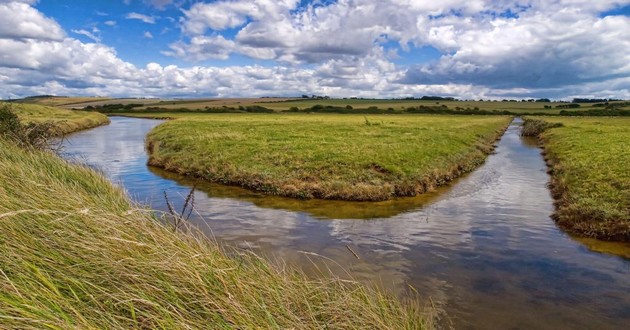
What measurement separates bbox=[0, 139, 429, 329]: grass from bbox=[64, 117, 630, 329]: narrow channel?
0.94m

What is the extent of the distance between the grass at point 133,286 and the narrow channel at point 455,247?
0.94m

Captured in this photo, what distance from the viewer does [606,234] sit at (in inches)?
630

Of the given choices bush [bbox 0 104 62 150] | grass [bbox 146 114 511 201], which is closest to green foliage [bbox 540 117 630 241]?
grass [bbox 146 114 511 201]

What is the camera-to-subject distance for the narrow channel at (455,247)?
410 inches

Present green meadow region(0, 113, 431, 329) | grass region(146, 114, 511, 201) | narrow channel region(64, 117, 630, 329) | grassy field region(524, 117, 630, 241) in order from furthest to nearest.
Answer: grass region(146, 114, 511, 201) < grassy field region(524, 117, 630, 241) < narrow channel region(64, 117, 630, 329) < green meadow region(0, 113, 431, 329)

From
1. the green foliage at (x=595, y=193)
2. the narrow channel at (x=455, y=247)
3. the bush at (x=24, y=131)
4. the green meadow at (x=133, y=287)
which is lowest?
the narrow channel at (x=455, y=247)

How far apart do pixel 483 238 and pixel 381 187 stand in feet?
24.6

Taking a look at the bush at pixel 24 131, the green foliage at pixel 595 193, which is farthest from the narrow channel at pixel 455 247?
the bush at pixel 24 131

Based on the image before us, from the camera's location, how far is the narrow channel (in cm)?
1041

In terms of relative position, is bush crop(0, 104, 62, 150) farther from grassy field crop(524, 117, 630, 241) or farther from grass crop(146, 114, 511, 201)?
grassy field crop(524, 117, 630, 241)

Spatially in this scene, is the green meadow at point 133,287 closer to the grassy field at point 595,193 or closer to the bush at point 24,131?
the grassy field at point 595,193

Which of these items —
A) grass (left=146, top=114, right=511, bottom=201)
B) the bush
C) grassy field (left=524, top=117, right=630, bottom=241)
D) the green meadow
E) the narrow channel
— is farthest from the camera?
grass (left=146, top=114, right=511, bottom=201)

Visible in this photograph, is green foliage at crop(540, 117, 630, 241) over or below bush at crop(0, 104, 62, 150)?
below

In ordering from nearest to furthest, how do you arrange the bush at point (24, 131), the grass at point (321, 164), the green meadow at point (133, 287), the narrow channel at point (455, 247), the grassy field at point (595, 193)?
the green meadow at point (133, 287)
the narrow channel at point (455, 247)
the grassy field at point (595, 193)
the bush at point (24, 131)
the grass at point (321, 164)
